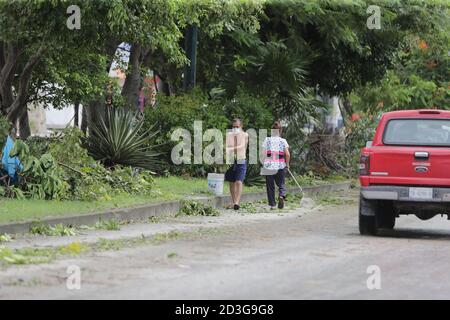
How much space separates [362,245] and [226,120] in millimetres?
10975

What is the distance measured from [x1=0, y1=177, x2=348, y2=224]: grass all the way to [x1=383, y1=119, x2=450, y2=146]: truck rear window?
4.81 m

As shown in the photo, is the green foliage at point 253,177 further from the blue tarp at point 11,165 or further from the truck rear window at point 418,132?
the truck rear window at point 418,132

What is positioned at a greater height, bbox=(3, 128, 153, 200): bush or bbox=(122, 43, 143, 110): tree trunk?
bbox=(122, 43, 143, 110): tree trunk

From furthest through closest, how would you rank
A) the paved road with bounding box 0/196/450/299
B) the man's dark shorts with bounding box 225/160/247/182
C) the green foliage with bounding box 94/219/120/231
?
the man's dark shorts with bounding box 225/160/247/182 < the green foliage with bounding box 94/219/120/231 < the paved road with bounding box 0/196/450/299

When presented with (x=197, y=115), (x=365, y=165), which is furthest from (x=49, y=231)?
(x=197, y=115)

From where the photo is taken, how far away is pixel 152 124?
25.0 metres

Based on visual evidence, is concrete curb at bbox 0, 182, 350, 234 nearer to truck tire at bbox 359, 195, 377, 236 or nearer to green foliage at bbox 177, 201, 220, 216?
green foliage at bbox 177, 201, 220, 216

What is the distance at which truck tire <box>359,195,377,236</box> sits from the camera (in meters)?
16.0

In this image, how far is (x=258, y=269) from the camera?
37.7 ft

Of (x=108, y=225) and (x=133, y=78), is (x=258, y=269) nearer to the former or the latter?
(x=108, y=225)

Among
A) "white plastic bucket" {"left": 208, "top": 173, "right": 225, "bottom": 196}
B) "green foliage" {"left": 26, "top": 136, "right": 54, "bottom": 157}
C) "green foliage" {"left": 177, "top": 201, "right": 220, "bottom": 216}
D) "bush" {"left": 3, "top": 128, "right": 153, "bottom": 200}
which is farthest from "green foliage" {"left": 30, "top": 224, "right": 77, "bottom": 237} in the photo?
"white plastic bucket" {"left": 208, "top": 173, "right": 225, "bottom": 196}

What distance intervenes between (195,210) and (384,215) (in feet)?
13.5

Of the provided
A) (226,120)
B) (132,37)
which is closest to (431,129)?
(132,37)
